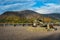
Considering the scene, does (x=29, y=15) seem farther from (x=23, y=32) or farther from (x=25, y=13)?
(x=23, y=32)

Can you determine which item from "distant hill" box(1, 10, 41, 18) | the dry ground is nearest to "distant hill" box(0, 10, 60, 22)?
"distant hill" box(1, 10, 41, 18)

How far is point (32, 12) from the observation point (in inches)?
265

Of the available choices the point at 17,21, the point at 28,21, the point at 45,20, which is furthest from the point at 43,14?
the point at 17,21

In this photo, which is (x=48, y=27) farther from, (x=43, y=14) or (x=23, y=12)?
(x=23, y=12)

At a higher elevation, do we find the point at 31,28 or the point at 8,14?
the point at 8,14

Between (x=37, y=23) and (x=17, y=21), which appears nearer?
(x=17, y=21)

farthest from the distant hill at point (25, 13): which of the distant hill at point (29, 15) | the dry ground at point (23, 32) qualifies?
the dry ground at point (23, 32)

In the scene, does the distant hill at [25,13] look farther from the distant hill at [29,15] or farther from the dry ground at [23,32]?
the dry ground at [23,32]

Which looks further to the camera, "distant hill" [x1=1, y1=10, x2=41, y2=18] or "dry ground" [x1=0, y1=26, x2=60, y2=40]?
"distant hill" [x1=1, y1=10, x2=41, y2=18]

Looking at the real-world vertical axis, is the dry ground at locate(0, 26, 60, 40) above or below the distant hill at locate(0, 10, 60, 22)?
A: below

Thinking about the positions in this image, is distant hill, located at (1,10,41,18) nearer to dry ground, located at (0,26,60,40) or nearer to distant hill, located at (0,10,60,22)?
distant hill, located at (0,10,60,22)

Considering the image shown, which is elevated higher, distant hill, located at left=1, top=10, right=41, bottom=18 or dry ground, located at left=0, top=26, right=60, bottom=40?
distant hill, located at left=1, top=10, right=41, bottom=18

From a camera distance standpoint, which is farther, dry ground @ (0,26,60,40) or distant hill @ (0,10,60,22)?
distant hill @ (0,10,60,22)

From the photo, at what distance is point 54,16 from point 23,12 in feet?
4.24
